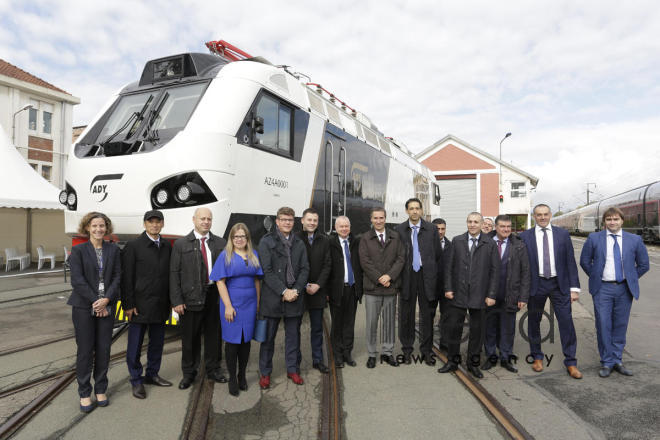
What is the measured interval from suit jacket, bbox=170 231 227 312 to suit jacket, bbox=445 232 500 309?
272cm

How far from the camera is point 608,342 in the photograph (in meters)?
4.38

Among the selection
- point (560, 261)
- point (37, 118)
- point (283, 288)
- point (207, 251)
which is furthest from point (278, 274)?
point (37, 118)

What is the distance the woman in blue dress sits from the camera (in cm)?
377

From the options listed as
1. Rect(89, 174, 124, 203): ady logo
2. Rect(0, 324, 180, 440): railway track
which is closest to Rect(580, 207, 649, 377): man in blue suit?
Rect(0, 324, 180, 440): railway track

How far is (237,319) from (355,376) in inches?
56.7

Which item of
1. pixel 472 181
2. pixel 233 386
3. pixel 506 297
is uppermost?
pixel 472 181

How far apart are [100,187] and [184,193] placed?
1256 millimetres

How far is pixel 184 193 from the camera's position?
4.63 metres

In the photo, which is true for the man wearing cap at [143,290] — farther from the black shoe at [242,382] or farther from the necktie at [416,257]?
the necktie at [416,257]

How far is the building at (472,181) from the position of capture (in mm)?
30812

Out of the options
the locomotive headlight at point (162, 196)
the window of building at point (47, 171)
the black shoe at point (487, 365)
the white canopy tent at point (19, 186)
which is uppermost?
the window of building at point (47, 171)

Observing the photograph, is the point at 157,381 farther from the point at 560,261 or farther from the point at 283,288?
the point at 560,261

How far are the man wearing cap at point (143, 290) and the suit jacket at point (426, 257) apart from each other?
261 cm

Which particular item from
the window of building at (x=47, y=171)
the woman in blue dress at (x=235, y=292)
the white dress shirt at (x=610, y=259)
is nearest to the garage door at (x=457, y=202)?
the window of building at (x=47, y=171)
